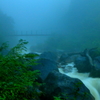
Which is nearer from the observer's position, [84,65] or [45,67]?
[45,67]

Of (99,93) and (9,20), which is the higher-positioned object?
(9,20)

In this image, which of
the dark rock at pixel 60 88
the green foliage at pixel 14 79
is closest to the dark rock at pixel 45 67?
the dark rock at pixel 60 88

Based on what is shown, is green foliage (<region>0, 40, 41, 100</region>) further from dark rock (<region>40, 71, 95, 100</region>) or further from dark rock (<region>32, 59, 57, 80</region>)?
dark rock (<region>32, 59, 57, 80</region>)

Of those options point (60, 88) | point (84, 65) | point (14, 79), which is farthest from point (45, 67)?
point (14, 79)

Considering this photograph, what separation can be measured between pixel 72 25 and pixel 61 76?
1381 inches

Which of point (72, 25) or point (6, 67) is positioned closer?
point (6, 67)

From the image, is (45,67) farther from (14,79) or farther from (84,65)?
(14,79)

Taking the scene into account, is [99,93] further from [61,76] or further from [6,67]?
[6,67]

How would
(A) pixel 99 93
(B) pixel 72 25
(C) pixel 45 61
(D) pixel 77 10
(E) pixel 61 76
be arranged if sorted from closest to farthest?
1. (E) pixel 61 76
2. (A) pixel 99 93
3. (C) pixel 45 61
4. (B) pixel 72 25
5. (D) pixel 77 10

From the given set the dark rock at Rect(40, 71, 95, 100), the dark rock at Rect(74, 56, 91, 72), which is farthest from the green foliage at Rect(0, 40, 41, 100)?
the dark rock at Rect(74, 56, 91, 72)

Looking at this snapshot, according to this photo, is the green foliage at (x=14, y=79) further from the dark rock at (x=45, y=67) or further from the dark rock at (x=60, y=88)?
the dark rock at (x=45, y=67)

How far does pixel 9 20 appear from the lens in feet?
117

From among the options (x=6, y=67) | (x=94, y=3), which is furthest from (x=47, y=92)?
(x=94, y=3)

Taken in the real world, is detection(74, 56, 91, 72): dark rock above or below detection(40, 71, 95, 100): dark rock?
above
